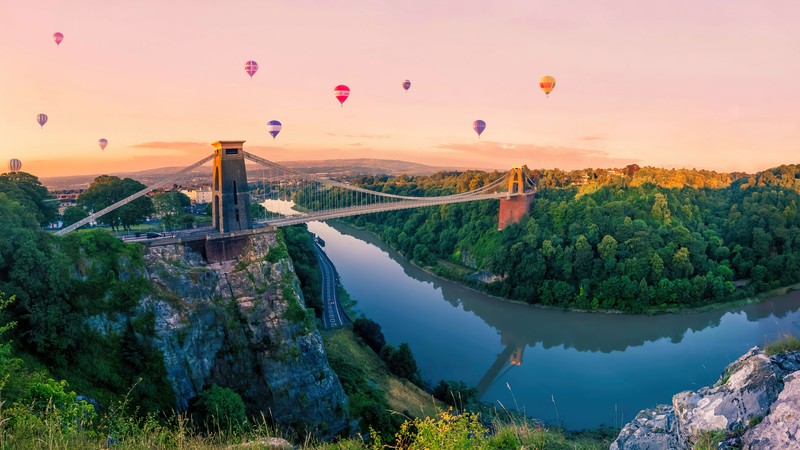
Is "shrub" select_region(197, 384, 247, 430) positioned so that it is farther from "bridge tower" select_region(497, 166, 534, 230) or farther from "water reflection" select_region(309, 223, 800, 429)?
"bridge tower" select_region(497, 166, 534, 230)

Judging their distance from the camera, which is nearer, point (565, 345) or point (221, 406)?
point (221, 406)

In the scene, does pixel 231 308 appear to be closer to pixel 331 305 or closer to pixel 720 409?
pixel 331 305

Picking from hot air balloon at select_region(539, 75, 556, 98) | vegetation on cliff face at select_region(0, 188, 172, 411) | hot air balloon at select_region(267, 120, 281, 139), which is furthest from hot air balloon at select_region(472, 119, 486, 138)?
vegetation on cliff face at select_region(0, 188, 172, 411)

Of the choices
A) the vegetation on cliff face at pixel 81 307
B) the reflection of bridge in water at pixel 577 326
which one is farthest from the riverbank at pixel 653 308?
the vegetation on cliff face at pixel 81 307

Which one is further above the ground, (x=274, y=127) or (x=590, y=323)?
(x=274, y=127)

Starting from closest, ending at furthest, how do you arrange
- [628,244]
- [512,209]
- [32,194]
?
[32,194], [628,244], [512,209]

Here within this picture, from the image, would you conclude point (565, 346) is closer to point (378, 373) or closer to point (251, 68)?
point (378, 373)

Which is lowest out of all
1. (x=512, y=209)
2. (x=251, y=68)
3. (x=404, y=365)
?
(x=404, y=365)


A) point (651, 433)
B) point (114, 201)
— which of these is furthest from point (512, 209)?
point (651, 433)
